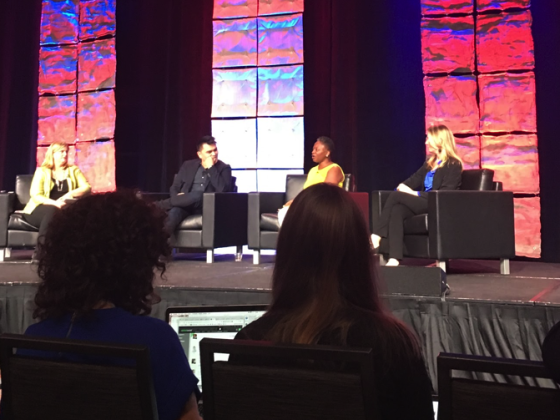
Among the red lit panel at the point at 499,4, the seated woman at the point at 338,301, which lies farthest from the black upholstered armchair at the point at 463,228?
the seated woman at the point at 338,301

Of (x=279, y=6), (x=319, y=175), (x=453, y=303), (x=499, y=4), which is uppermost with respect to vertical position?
(x=279, y=6)

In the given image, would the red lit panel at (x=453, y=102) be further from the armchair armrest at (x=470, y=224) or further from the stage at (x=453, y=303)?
the stage at (x=453, y=303)

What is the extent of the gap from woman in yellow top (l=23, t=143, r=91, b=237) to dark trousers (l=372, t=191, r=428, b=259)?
238cm

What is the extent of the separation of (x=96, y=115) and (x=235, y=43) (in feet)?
5.60

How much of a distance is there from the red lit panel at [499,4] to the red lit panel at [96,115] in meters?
3.73

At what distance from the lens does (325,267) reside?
1.01m

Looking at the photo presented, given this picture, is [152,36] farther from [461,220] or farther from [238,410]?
[238,410]

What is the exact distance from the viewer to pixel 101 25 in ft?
20.8

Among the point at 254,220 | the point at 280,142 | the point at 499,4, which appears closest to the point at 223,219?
the point at 254,220

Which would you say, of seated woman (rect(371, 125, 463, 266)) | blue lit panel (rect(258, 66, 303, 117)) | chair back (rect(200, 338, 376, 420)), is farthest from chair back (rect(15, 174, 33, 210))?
chair back (rect(200, 338, 376, 420))

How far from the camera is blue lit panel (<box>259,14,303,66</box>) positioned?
224 inches

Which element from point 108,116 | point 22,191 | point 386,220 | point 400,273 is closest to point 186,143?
point 108,116

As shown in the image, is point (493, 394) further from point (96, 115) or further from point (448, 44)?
point (96, 115)

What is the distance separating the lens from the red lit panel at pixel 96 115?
625cm
